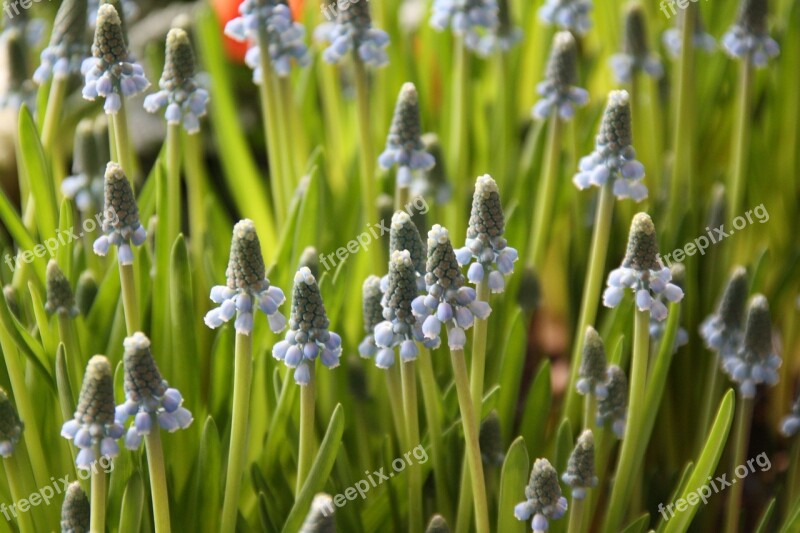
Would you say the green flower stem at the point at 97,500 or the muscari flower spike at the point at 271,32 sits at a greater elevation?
the muscari flower spike at the point at 271,32

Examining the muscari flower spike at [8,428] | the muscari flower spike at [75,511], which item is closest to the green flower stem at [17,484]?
the muscari flower spike at [8,428]

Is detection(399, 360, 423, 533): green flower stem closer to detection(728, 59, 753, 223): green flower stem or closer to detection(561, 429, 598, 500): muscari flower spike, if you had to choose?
detection(561, 429, 598, 500): muscari flower spike

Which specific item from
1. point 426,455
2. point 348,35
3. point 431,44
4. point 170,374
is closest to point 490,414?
point 426,455

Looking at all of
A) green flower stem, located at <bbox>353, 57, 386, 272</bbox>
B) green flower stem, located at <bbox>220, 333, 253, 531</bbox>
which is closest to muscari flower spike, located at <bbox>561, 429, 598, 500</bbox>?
green flower stem, located at <bbox>220, 333, 253, 531</bbox>

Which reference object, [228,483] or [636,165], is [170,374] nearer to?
[228,483]

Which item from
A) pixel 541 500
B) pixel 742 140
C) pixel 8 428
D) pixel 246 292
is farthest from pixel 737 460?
pixel 8 428

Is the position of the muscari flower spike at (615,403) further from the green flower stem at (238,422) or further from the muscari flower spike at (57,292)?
the muscari flower spike at (57,292)
